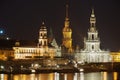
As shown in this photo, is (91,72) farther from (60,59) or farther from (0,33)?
(0,33)

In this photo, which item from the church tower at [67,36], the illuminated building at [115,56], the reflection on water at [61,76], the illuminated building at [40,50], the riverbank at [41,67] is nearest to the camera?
the reflection on water at [61,76]

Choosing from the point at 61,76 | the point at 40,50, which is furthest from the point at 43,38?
the point at 61,76

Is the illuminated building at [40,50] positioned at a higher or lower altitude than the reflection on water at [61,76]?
higher

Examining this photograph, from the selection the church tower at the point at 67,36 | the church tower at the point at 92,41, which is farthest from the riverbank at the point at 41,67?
the church tower at the point at 67,36

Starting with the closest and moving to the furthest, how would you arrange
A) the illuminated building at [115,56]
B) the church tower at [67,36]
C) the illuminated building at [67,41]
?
the illuminated building at [67,41], the church tower at [67,36], the illuminated building at [115,56]

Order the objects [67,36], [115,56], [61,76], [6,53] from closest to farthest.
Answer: [61,76]
[6,53]
[67,36]
[115,56]

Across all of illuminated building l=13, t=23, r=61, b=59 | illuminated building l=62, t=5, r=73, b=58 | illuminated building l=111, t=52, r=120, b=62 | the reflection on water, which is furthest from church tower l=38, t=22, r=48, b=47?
the reflection on water

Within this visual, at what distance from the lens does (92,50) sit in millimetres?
98750

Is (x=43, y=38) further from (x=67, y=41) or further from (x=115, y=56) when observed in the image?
(x=115, y=56)

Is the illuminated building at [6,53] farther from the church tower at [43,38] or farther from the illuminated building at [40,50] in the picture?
the church tower at [43,38]

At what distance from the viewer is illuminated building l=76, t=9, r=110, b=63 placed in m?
98.5

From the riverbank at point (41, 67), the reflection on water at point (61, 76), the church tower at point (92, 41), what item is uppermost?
the church tower at point (92, 41)

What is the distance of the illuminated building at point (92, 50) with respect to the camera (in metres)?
98.5

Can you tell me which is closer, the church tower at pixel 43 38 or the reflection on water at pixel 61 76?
the reflection on water at pixel 61 76
